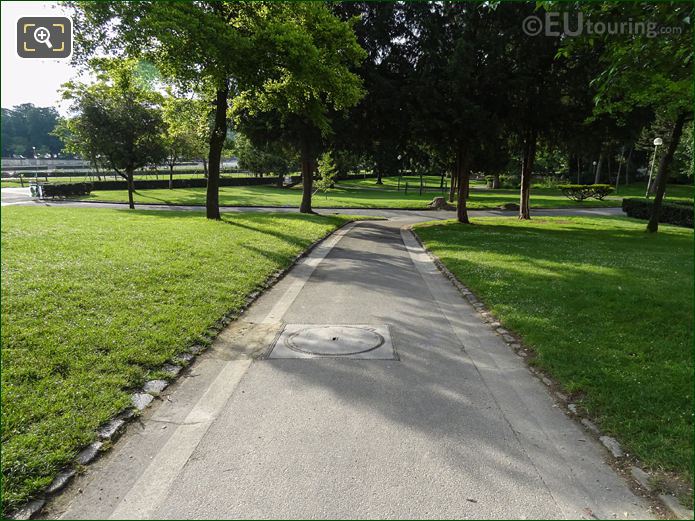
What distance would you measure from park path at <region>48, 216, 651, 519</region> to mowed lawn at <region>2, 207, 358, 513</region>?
0.38 m

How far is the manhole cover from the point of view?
526cm

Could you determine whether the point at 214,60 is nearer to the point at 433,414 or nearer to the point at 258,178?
the point at 433,414

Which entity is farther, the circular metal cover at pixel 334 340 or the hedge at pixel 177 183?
the hedge at pixel 177 183

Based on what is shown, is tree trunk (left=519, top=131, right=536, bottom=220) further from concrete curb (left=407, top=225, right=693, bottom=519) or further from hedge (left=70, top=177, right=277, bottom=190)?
hedge (left=70, top=177, right=277, bottom=190)

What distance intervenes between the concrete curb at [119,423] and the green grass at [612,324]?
397cm

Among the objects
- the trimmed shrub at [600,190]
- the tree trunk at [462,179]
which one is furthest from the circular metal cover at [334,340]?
the trimmed shrub at [600,190]

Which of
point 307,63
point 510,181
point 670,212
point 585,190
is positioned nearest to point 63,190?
point 307,63

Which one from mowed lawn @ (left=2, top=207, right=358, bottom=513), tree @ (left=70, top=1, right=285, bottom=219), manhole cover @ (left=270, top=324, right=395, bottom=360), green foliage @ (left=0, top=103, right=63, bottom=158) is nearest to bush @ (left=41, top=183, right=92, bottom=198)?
tree @ (left=70, top=1, right=285, bottom=219)

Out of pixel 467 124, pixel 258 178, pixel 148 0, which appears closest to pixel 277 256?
pixel 148 0

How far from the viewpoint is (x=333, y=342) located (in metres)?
5.66

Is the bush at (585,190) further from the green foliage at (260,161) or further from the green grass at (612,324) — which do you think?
the green foliage at (260,161)

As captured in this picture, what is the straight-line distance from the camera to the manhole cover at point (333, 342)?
5.26m

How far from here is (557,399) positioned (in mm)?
4230

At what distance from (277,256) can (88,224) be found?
19.7 feet
